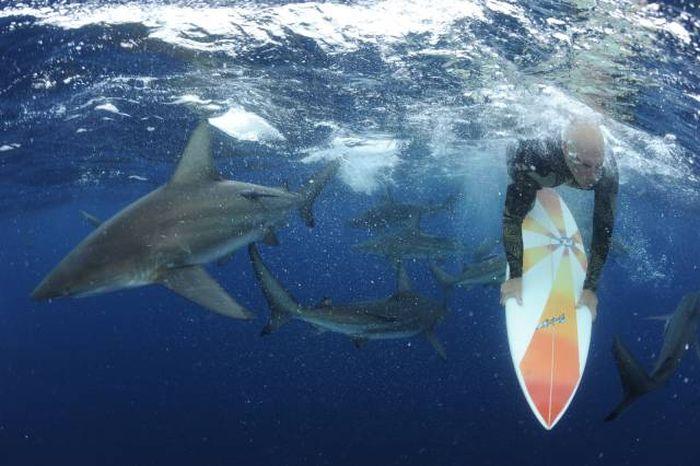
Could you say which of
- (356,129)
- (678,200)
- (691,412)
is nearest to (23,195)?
(356,129)

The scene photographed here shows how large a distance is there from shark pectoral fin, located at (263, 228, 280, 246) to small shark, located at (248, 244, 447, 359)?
0.30 metres

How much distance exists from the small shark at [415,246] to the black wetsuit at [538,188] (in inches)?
235

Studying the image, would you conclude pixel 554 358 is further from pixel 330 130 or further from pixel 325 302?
pixel 330 130

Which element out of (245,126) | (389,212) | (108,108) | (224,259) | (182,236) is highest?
(182,236)

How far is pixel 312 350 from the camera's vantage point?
24.2m

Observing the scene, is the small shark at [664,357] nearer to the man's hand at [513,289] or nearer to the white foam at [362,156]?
the man's hand at [513,289]

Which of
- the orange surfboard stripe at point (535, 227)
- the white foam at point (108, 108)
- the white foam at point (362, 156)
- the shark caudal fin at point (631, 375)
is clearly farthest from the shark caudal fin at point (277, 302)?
the white foam at point (362, 156)

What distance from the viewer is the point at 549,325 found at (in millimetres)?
6445

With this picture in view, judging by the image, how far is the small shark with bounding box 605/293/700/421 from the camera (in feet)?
16.9

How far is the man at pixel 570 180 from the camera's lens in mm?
5504


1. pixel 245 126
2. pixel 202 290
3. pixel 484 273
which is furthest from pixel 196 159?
pixel 245 126

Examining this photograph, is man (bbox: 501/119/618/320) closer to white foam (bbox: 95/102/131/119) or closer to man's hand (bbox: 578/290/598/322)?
man's hand (bbox: 578/290/598/322)

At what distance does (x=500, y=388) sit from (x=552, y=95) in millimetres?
9684

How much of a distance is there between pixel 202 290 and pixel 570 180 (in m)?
4.71
